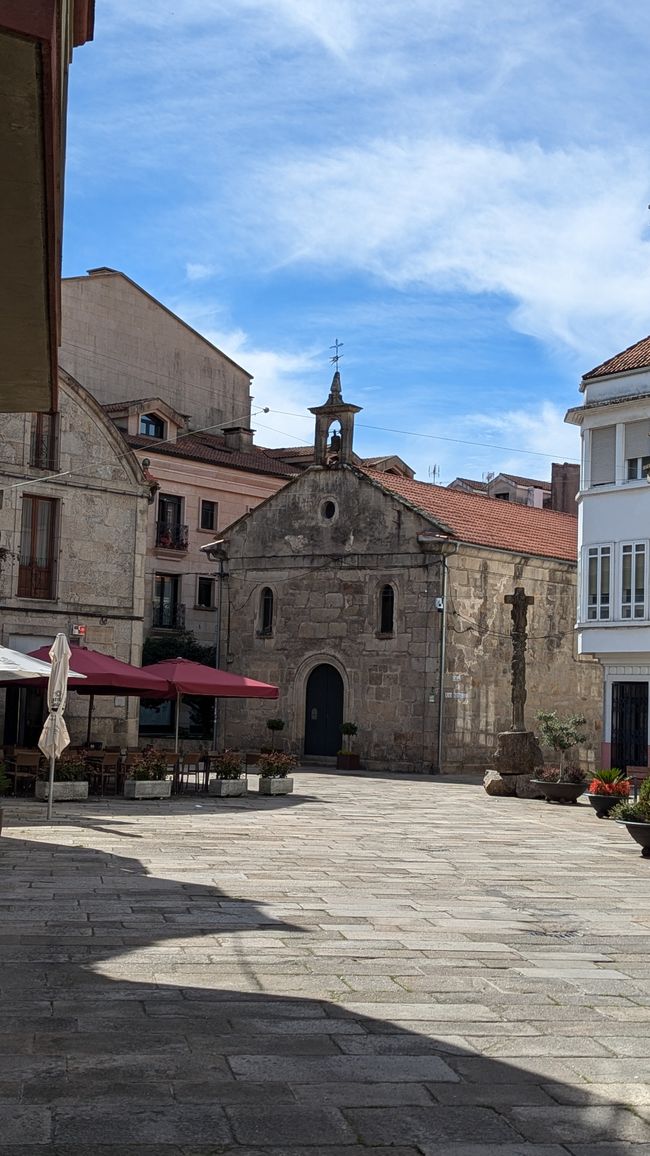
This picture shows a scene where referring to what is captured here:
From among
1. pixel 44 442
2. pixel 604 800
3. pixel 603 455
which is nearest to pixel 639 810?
pixel 604 800

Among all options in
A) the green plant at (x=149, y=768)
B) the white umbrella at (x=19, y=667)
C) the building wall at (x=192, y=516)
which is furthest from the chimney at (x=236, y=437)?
the white umbrella at (x=19, y=667)

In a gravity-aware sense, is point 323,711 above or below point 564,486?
below

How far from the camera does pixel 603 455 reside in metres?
29.9

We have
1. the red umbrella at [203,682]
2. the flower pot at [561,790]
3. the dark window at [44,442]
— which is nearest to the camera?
the red umbrella at [203,682]

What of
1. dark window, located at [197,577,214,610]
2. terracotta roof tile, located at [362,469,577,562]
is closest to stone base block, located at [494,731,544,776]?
terracotta roof tile, located at [362,469,577,562]

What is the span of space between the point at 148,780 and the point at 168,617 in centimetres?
2153

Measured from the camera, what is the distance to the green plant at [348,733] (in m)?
35.5

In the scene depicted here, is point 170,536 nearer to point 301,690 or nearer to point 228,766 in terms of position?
point 301,690

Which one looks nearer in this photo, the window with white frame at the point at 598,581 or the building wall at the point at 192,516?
the window with white frame at the point at 598,581

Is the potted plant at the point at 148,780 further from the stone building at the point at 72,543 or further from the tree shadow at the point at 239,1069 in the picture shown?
the tree shadow at the point at 239,1069

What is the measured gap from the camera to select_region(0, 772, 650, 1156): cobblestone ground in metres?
5.36

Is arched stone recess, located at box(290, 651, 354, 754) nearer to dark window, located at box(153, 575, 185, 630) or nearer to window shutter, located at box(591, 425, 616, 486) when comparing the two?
dark window, located at box(153, 575, 185, 630)

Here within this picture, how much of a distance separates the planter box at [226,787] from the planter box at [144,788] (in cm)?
132

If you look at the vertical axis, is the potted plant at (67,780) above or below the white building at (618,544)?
below
